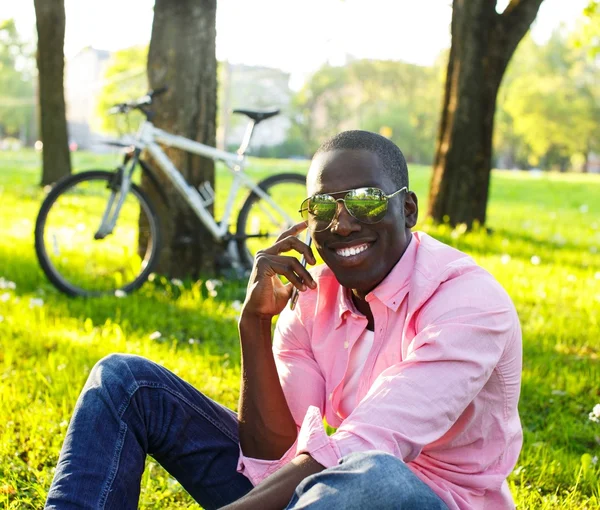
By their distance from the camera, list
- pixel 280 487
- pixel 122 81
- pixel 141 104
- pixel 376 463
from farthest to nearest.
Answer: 1. pixel 122 81
2. pixel 141 104
3. pixel 280 487
4. pixel 376 463

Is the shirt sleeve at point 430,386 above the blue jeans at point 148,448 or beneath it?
above

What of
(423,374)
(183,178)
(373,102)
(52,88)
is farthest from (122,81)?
(423,374)

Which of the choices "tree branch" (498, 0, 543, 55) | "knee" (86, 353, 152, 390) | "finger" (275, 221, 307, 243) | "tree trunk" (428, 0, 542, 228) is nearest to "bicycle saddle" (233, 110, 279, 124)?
"tree trunk" (428, 0, 542, 228)

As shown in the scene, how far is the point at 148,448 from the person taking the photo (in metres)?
2.76

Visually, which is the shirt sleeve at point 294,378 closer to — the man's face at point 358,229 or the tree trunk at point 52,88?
the man's face at point 358,229

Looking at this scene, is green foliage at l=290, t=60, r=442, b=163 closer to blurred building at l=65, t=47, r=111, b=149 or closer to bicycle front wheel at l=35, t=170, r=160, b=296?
blurred building at l=65, t=47, r=111, b=149

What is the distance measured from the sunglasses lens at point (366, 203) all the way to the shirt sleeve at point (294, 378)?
17.7 inches

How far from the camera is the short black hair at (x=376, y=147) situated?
253cm

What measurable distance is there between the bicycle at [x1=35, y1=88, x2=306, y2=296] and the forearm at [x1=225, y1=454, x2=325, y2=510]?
4426 mm

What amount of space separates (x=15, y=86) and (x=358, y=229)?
3344 inches

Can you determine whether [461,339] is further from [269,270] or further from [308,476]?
[269,270]

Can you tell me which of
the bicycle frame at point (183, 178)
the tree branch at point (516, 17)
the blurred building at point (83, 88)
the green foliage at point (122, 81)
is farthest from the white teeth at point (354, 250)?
the blurred building at point (83, 88)

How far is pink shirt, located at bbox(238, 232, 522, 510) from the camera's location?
7.20 feet

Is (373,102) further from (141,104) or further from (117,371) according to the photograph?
(117,371)
